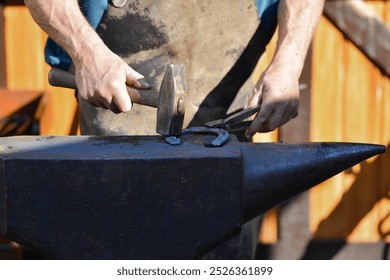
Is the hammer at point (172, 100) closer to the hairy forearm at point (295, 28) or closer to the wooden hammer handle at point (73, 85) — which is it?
the wooden hammer handle at point (73, 85)

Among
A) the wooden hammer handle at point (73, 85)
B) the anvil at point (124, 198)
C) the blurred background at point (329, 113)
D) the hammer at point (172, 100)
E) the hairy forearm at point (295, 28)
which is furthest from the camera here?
the blurred background at point (329, 113)

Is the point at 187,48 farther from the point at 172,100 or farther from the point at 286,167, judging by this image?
the point at 286,167

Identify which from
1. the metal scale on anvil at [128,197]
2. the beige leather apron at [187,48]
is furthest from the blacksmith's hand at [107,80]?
the beige leather apron at [187,48]

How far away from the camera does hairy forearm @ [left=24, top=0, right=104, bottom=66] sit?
1933 mm

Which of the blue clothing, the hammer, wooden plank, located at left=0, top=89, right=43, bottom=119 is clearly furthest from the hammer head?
wooden plank, located at left=0, top=89, right=43, bottom=119

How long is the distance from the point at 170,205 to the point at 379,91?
2153 mm

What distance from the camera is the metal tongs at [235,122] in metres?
1.91

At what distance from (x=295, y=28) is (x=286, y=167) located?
67 cm

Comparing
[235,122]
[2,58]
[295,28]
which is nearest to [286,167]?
[235,122]

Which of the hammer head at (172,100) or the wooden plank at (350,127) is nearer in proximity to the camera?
the hammer head at (172,100)

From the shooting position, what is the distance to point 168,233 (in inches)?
63.3
